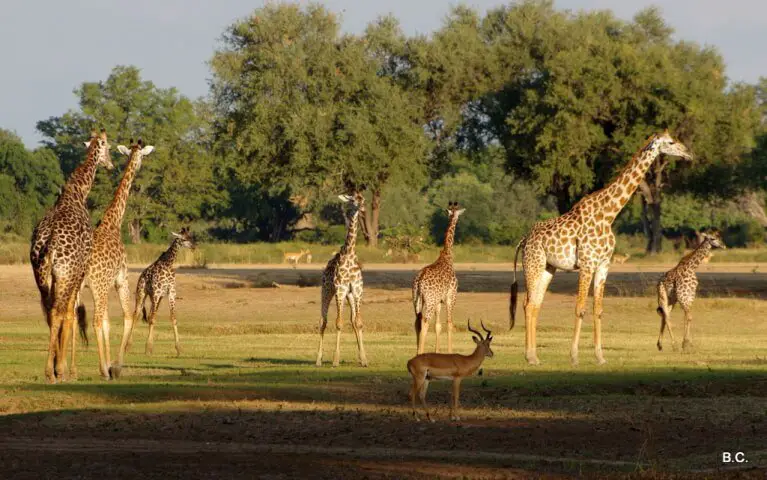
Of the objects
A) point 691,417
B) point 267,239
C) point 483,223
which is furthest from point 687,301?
point 267,239

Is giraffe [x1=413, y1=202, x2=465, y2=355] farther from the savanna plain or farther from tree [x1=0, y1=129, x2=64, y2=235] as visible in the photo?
tree [x1=0, y1=129, x2=64, y2=235]

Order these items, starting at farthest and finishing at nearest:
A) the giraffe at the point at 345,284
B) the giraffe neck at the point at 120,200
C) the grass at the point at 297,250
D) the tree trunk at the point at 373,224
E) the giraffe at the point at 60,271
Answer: the tree trunk at the point at 373,224 < the grass at the point at 297,250 < the giraffe at the point at 345,284 < the giraffe neck at the point at 120,200 < the giraffe at the point at 60,271

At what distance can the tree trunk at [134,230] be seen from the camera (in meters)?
90.9

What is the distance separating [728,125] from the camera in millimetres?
67750

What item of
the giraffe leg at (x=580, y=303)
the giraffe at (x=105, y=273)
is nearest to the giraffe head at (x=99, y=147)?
the giraffe at (x=105, y=273)

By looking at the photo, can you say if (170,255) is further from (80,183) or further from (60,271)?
(60,271)

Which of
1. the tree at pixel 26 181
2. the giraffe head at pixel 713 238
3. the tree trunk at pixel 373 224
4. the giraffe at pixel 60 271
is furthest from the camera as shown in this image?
the tree at pixel 26 181

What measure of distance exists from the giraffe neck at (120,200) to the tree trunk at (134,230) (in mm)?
67147

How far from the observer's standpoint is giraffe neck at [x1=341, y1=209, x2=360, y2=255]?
2353 centimetres

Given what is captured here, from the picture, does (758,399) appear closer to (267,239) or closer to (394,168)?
(394,168)

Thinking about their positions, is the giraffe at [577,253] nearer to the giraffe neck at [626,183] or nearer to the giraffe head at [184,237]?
the giraffe neck at [626,183]

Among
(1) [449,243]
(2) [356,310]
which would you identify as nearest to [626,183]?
(1) [449,243]

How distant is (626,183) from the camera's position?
23875 mm

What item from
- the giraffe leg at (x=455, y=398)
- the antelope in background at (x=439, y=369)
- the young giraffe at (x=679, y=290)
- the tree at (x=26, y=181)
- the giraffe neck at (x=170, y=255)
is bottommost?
the giraffe leg at (x=455, y=398)
